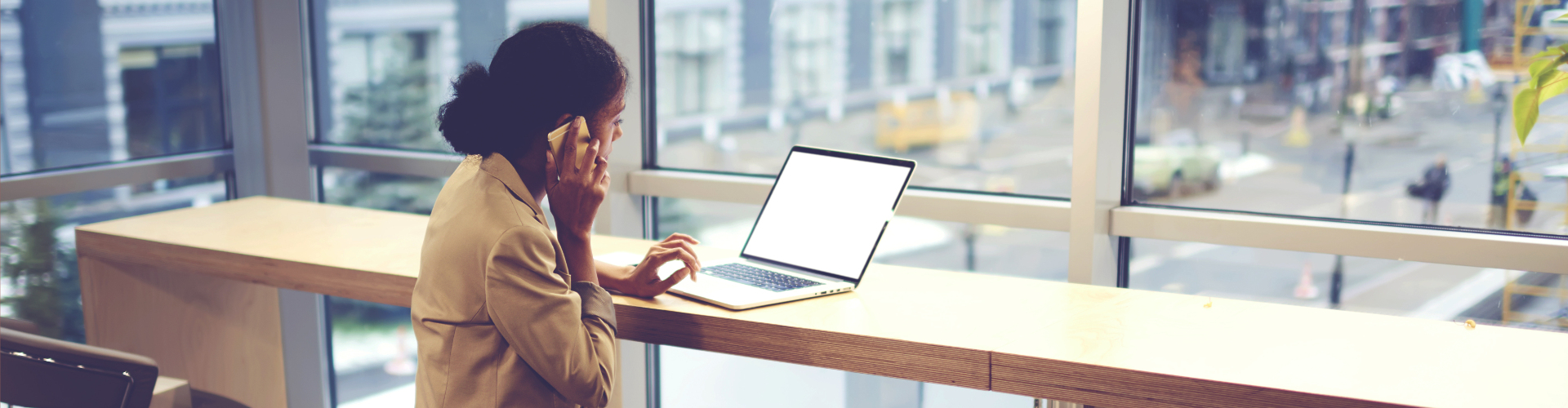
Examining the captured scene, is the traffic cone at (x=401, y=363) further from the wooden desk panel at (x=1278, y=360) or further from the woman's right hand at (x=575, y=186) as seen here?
the wooden desk panel at (x=1278, y=360)

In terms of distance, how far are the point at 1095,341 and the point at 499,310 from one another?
0.82 meters

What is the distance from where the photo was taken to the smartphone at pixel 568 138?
4.18ft

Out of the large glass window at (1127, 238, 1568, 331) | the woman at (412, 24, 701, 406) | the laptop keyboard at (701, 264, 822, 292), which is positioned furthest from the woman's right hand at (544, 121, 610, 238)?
the large glass window at (1127, 238, 1568, 331)

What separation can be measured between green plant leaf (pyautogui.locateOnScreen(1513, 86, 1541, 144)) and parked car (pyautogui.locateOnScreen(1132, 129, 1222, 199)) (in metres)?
0.80

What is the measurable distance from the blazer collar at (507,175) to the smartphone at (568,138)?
6 centimetres

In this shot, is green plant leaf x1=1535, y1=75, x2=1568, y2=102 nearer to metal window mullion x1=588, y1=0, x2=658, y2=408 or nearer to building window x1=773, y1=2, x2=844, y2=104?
building window x1=773, y1=2, x2=844, y2=104

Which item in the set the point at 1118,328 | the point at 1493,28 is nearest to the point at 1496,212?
the point at 1493,28

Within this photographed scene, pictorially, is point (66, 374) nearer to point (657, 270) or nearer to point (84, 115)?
point (657, 270)

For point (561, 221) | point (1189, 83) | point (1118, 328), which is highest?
point (1189, 83)

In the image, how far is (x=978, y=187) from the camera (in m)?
2.43

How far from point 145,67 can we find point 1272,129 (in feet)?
10.7

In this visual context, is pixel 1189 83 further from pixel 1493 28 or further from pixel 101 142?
pixel 101 142

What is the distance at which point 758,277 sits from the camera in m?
1.76

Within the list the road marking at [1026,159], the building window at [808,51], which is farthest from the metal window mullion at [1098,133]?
the building window at [808,51]
